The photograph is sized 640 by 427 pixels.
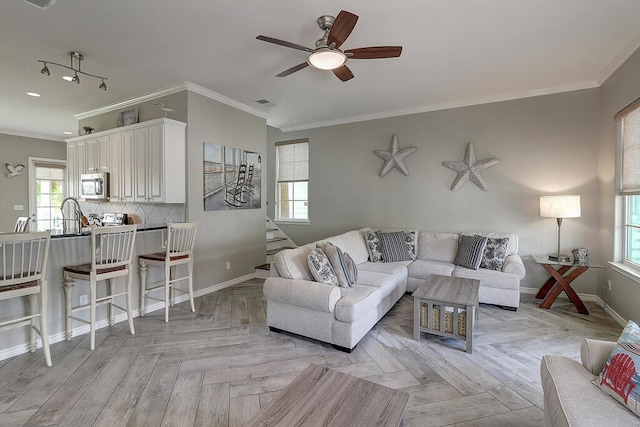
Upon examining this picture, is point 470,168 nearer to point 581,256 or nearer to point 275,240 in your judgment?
point 581,256

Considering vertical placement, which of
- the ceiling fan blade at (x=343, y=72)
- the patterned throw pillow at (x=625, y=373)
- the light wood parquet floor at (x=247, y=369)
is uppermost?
the ceiling fan blade at (x=343, y=72)

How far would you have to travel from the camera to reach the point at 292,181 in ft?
21.1

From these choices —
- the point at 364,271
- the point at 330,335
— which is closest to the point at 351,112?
the point at 364,271

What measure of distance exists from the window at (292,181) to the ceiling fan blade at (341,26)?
12.6ft

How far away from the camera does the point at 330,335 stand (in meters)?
2.73

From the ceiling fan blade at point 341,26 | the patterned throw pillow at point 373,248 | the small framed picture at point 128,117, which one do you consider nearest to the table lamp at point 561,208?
the patterned throw pillow at point 373,248

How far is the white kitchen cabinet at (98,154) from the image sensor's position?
4.54 m

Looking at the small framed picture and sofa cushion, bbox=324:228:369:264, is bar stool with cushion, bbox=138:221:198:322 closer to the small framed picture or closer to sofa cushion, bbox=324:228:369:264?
sofa cushion, bbox=324:228:369:264

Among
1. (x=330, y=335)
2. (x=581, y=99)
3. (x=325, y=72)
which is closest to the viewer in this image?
(x=330, y=335)

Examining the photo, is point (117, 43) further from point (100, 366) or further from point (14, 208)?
point (14, 208)

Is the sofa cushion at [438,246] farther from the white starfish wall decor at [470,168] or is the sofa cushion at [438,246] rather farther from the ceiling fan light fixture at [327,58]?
the ceiling fan light fixture at [327,58]

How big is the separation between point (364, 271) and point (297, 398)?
2.47 m

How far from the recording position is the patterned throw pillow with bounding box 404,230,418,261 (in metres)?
4.58

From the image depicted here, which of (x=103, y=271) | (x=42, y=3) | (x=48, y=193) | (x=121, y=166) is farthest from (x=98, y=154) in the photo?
(x=48, y=193)
